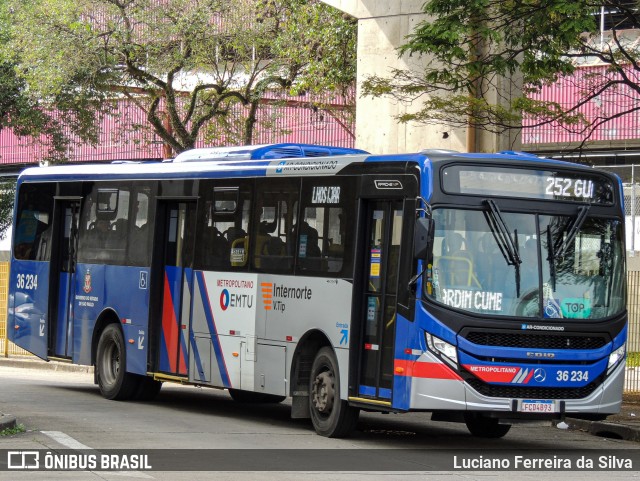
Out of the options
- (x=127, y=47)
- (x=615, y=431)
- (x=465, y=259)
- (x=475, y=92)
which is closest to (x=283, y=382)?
(x=465, y=259)

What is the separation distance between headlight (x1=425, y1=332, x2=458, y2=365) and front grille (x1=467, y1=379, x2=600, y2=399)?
29 cm

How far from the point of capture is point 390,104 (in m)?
23.6

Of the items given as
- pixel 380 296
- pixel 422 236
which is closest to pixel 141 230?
pixel 380 296

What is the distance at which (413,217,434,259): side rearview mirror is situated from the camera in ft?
41.3

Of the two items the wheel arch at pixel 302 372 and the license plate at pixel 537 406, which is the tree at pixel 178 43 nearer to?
the wheel arch at pixel 302 372

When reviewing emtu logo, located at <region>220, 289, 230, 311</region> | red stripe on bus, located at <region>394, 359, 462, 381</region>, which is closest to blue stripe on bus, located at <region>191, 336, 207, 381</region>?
emtu logo, located at <region>220, 289, 230, 311</region>

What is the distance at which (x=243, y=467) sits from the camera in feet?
37.6

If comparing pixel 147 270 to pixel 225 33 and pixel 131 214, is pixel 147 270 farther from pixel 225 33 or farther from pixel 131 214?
pixel 225 33

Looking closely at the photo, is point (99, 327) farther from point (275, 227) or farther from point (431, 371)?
point (431, 371)

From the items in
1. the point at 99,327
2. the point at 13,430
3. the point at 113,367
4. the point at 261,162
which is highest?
the point at 261,162

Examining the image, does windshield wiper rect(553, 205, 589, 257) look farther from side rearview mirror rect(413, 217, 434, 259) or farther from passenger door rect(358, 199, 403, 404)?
passenger door rect(358, 199, 403, 404)

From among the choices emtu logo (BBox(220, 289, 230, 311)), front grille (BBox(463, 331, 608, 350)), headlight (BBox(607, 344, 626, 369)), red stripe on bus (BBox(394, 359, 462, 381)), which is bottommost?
red stripe on bus (BBox(394, 359, 462, 381))

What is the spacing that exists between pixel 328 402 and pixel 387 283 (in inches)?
66.8

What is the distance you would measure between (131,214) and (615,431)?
7.43m
